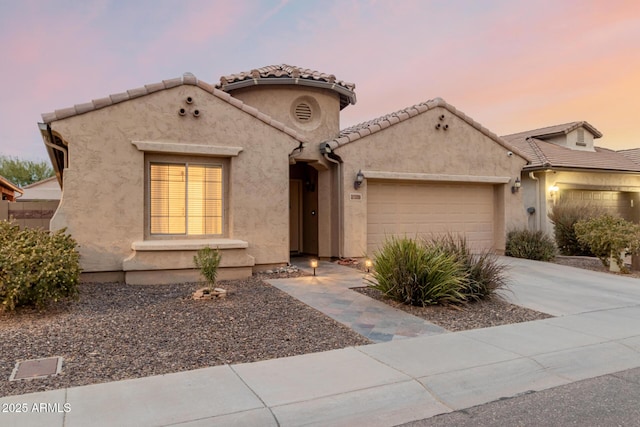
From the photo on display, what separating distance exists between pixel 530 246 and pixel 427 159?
4556 mm

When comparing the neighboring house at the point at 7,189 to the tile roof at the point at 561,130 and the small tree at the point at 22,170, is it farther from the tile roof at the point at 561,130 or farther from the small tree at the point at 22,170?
the tile roof at the point at 561,130

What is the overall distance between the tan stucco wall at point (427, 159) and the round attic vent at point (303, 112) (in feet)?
6.02

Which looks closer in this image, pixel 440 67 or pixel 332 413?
pixel 332 413

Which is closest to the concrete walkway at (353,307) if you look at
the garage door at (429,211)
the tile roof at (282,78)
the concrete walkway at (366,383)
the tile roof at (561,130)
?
the concrete walkway at (366,383)

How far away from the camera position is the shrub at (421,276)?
297 inches

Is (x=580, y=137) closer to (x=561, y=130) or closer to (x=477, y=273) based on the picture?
(x=561, y=130)

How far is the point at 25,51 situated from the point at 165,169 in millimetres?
8320

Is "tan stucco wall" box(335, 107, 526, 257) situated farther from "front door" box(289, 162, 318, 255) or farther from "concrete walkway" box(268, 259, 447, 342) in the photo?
"concrete walkway" box(268, 259, 447, 342)

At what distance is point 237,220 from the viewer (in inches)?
410

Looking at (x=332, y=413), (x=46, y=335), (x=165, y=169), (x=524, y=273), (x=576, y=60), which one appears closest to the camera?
(x=332, y=413)

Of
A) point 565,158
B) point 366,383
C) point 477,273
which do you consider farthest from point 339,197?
point 565,158

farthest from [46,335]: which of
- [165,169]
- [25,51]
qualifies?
[25,51]

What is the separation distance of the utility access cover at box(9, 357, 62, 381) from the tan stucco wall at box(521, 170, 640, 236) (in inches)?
656

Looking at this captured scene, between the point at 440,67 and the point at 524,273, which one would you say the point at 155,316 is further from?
the point at 440,67
